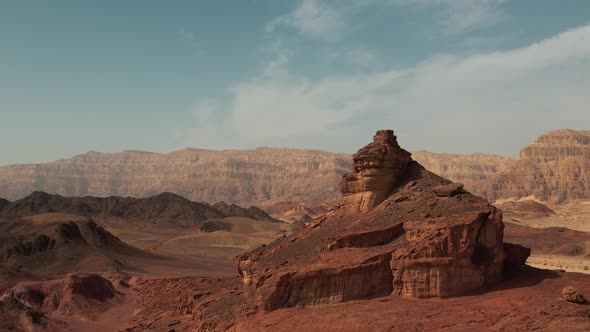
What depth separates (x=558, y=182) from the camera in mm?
167000

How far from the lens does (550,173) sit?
562ft

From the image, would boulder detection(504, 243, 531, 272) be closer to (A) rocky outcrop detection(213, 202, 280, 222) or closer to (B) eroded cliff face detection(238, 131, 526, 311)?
(B) eroded cliff face detection(238, 131, 526, 311)

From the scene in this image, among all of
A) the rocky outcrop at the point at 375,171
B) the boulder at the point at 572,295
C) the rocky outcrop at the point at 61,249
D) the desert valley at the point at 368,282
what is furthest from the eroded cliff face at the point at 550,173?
the boulder at the point at 572,295

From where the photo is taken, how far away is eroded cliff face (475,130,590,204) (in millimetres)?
163375

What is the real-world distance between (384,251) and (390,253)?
23cm

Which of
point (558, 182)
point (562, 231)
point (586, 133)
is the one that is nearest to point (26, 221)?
point (562, 231)

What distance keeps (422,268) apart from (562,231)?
64.3m

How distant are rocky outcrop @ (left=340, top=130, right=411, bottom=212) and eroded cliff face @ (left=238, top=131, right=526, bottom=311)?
0.14ft

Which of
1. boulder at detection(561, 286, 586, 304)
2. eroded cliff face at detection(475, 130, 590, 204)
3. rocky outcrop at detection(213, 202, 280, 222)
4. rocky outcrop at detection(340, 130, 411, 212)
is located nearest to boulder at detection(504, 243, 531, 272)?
boulder at detection(561, 286, 586, 304)

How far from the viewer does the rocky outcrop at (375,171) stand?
2222 centimetres

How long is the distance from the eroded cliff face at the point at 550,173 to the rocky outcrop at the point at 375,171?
15214cm

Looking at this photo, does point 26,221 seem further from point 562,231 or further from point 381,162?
point 562,231

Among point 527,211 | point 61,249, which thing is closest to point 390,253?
point 61,249

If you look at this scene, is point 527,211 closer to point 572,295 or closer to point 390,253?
point 390,253
